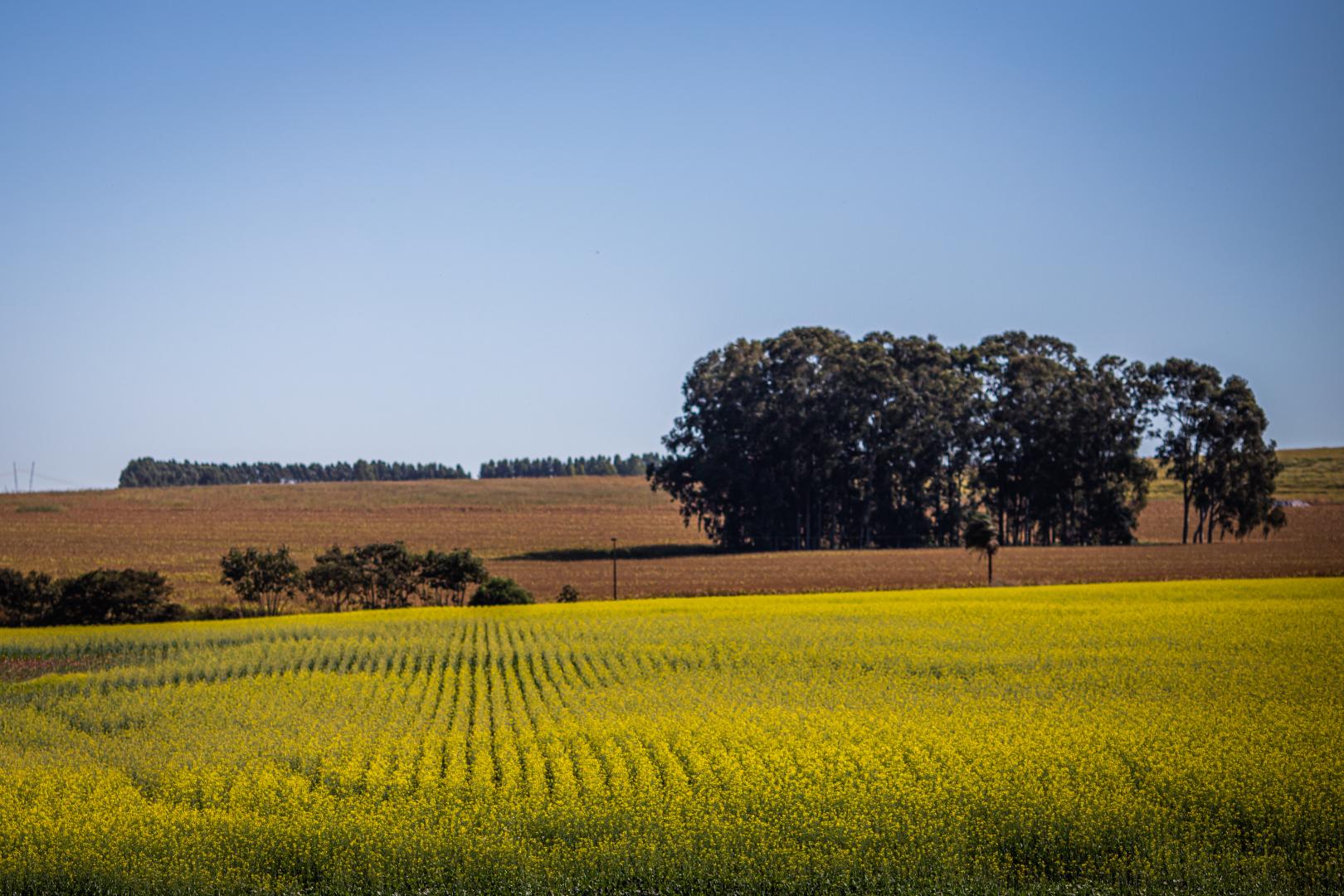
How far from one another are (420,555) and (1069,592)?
104 ft

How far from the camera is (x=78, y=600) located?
48812 millimetres

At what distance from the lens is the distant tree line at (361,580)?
52.8 m

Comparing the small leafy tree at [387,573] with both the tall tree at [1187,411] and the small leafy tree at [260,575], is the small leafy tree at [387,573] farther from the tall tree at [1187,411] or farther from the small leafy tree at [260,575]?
the tall tree at [1187,411]

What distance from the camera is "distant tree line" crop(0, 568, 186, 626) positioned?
4881cm

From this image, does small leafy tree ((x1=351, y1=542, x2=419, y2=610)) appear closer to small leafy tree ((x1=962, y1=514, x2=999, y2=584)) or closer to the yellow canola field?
the yellow canola field

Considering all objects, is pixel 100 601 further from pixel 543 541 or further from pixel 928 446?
pixel 928 446

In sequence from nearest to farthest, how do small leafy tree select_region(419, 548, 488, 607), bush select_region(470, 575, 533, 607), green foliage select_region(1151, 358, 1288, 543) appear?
bush select_region(470, 575, 533, 607), small leafy tree select_region(419, 548, 488, 607), green foliage select_region(1151, 358, 1288, 543)

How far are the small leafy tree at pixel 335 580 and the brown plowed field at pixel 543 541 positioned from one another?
6402 millimetres

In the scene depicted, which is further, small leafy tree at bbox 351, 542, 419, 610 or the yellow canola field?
small leafy tree at bbox 351, 542, 419, 610

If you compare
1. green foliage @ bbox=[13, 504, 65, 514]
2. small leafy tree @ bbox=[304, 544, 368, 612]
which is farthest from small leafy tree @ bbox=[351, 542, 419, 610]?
green foliage @ bbox=[13, 504, 65, 514]

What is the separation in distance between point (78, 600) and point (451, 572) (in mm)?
16624

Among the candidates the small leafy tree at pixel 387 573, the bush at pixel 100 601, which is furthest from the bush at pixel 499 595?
the bush at pixel 100 601

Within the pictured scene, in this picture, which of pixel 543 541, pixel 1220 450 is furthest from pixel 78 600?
pixel 1220 450

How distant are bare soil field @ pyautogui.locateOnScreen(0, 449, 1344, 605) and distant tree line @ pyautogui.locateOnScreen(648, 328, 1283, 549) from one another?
6.29 metres
